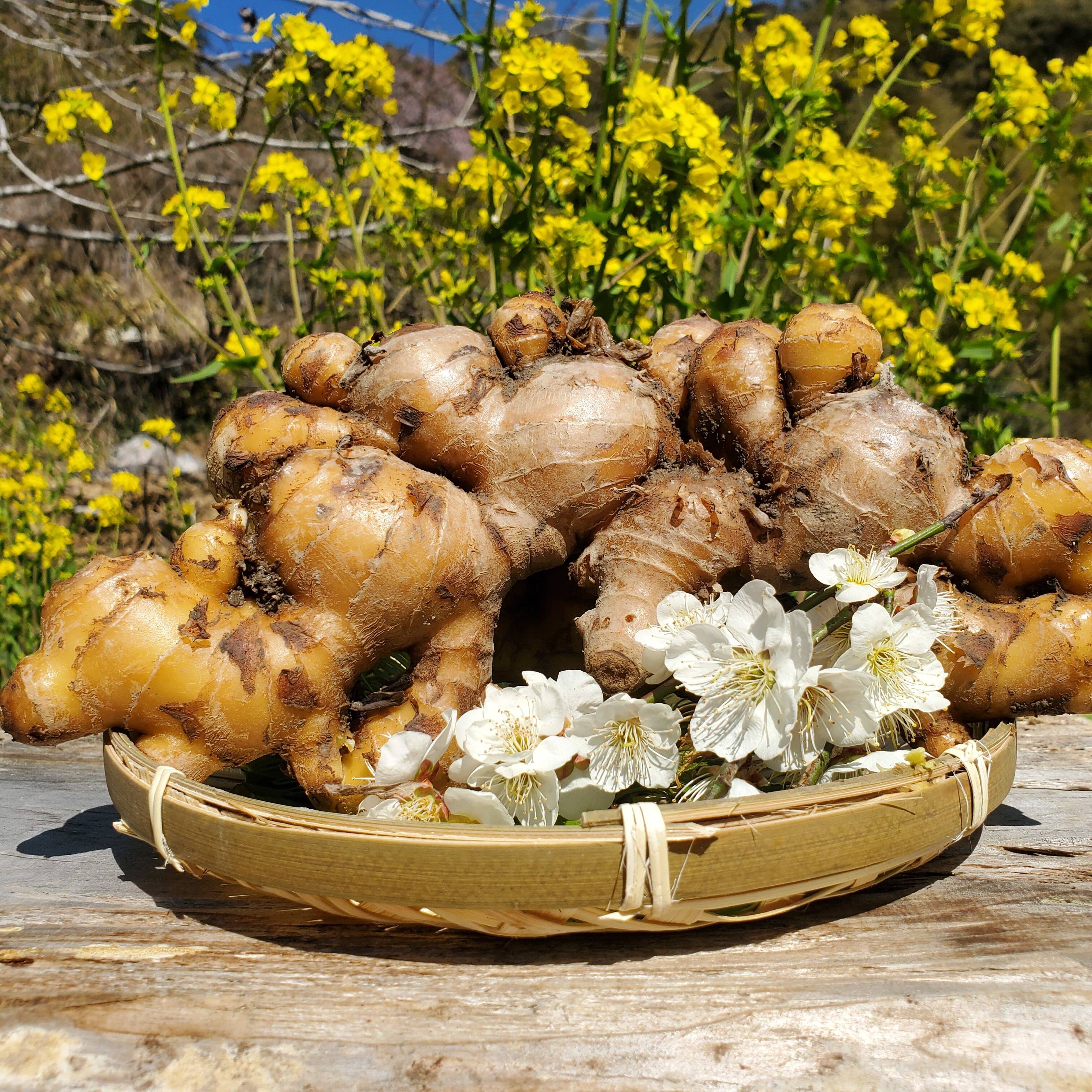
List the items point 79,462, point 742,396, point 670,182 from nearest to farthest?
point 742,396
point 670,182
point 79,462

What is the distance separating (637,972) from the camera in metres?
0.76

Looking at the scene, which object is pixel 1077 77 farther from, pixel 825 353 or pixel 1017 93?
pixel 825 353

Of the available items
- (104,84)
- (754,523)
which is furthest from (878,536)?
(104,84)

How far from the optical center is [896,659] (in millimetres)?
836

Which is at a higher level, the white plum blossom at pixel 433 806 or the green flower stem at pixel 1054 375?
the green flower stem at pixel 1054 375

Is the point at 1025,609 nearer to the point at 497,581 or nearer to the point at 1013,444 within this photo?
the point at 1013,444

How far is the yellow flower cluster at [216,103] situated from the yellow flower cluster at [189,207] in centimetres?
16

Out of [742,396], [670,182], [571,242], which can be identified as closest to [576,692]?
[742,396]

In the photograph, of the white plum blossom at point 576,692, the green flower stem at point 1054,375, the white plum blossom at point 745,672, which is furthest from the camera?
the green flower stem at point 1054,375

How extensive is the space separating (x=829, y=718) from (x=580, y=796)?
0.81 feet

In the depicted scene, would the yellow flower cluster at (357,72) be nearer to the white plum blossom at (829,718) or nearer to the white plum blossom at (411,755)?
the white plum blossom at (411,755)

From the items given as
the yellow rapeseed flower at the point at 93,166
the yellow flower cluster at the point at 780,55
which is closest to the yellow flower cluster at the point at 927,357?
the yellow flower cluster at the point at 780,55

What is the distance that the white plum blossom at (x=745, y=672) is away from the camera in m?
0.77

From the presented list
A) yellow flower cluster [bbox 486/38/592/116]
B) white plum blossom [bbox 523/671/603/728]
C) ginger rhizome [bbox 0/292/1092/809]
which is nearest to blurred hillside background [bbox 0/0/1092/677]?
yellow flower cluster [bbox 486/38/592/116]
